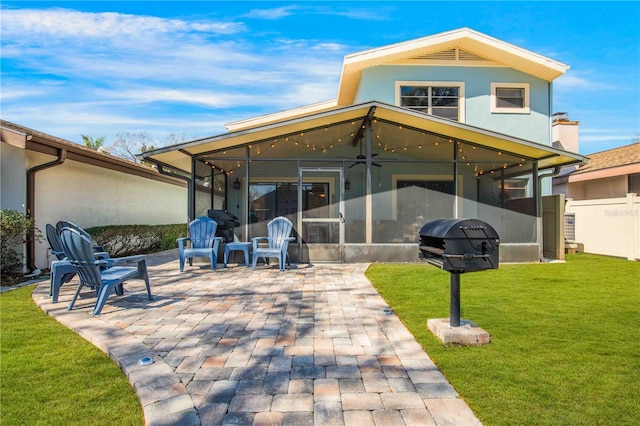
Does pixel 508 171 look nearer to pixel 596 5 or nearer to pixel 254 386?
pixel 596 5

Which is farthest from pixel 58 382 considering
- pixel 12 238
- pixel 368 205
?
pixel 368 205

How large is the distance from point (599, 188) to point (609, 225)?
18.9 feet

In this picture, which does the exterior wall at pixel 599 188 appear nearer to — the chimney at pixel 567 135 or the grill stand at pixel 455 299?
the chimney at pixel 567 135

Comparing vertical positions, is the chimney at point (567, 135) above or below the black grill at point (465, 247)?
above

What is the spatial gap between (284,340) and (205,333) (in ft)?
2.52

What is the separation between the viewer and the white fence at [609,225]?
8.47 meters

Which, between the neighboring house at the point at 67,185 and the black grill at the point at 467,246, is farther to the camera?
the neighboring house at the point at 67,185

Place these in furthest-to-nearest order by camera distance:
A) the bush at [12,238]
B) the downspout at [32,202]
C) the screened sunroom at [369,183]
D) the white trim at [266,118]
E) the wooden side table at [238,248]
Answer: the white trim at [266,118]
the screened sunroom at [369,183]
the wooden side table at [238,248]
the downspout at [32,202]
the bush at [12,238]

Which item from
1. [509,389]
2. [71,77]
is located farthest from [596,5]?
[71,77]

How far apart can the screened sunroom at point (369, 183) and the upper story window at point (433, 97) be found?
9.66ft

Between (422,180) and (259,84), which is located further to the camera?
(259,84)

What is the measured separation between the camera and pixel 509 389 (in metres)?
2.25

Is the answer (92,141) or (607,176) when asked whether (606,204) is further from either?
(92,141)

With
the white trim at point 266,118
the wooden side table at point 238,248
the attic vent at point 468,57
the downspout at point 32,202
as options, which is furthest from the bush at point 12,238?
the attic vent at point 468,57
